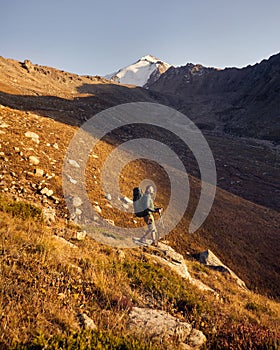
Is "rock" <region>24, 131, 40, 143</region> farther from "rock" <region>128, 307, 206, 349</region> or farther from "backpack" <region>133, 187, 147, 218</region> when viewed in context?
"rock" <region>128, 307, 206, 349</region>

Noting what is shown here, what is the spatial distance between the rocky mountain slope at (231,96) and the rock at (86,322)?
189 feet

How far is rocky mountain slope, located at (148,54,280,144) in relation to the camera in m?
70.1

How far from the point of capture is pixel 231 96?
102250 millimetres

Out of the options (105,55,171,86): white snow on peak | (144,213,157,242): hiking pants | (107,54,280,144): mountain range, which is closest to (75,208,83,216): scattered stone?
(144,213,157,242): hiking pants

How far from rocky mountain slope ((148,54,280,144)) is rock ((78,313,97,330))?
5756 cm

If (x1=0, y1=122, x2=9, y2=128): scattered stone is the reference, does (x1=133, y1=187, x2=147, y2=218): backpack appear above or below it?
below

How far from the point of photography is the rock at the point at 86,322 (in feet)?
13.4

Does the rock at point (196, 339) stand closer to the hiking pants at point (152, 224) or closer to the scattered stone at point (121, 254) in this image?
the scattered stone at point (121, 254)

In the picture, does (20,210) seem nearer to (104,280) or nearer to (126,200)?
(104,280)

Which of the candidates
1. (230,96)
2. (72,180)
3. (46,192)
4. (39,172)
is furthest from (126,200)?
(230,96)

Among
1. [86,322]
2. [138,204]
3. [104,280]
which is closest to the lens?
[86,322]

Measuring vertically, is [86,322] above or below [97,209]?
above

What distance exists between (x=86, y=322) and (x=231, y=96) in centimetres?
11044

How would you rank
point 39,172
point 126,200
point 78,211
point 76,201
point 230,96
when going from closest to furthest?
point 78,211, point 76,201, point 39,172, point 126,200, point 230,96
